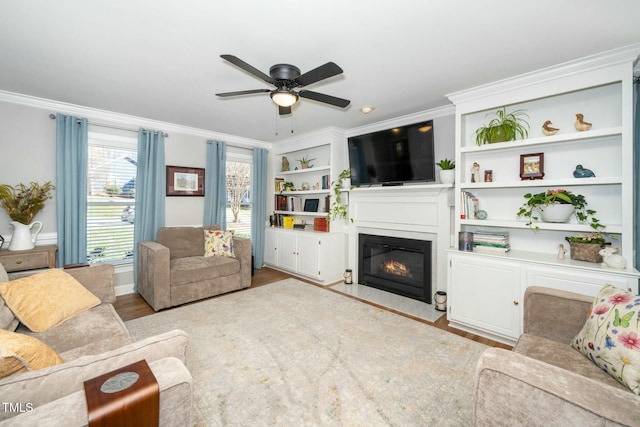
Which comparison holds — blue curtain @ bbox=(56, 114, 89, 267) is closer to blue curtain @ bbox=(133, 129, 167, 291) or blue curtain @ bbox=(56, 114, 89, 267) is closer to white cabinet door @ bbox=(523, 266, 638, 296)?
blue curtain @ bbox=(133, 129, 167, 291)

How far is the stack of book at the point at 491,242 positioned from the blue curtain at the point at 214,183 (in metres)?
3.69

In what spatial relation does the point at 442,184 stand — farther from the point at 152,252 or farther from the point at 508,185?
the point at 152,252

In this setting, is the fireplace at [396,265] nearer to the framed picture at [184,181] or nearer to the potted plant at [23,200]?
the framed picture at [184,181]

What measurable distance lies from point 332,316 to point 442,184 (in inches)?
75.8

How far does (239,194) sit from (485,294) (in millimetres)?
3987

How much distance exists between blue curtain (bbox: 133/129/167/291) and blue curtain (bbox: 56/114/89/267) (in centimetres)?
56

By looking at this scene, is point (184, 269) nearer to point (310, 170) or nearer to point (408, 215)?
point (310, 170)

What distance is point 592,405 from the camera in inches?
35.2

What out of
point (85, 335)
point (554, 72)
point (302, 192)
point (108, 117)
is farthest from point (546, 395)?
point (108, 117)

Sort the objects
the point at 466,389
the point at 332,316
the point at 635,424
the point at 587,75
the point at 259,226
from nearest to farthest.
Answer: the point at 635,424 < the point at 466,389 < the point at 587,75 < the point at 332,316 < the point at 259,226

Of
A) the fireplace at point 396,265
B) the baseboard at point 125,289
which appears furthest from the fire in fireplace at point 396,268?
the baseboard at point 125,289

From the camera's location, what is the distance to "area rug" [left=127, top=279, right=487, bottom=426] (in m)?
1.61

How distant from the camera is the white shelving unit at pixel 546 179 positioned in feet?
6.76

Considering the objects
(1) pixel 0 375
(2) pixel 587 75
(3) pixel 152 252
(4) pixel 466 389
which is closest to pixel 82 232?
(3) pixel 152 252
